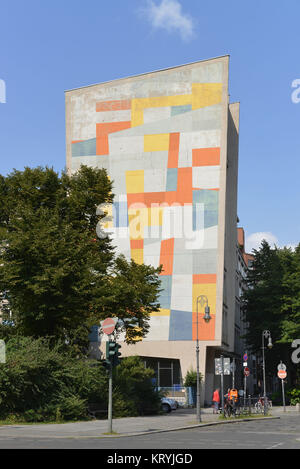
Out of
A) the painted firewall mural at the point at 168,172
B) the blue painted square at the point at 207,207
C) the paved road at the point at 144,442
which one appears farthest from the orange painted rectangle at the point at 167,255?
the paved road at the point at 144,442

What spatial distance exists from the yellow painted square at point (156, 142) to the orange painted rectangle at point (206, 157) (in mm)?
3119

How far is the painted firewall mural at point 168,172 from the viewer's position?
191 feet

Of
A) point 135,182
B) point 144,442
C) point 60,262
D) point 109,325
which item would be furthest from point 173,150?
point 144,442

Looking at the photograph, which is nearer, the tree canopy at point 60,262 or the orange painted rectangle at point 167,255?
the tree canopy at point 60,262

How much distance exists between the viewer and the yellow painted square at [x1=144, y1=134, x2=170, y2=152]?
2388 inches

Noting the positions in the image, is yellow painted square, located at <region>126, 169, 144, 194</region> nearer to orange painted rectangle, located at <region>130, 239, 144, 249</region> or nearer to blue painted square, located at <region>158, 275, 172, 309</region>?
orange painted rectangle, located at <region>130, 239, 144, 249</region>

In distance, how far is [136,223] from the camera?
197 ft

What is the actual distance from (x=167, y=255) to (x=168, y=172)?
8.29 m

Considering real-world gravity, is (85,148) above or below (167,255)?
above

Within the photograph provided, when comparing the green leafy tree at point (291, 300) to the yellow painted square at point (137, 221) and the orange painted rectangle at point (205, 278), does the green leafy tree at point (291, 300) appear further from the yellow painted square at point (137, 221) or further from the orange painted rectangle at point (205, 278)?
the yellow painted square at point (137, 221)

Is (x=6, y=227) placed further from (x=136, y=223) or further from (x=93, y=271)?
(x=136, y=223)

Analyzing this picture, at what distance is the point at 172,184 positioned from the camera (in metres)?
59.8

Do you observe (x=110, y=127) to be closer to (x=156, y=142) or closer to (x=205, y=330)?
(x=156, y=142)
